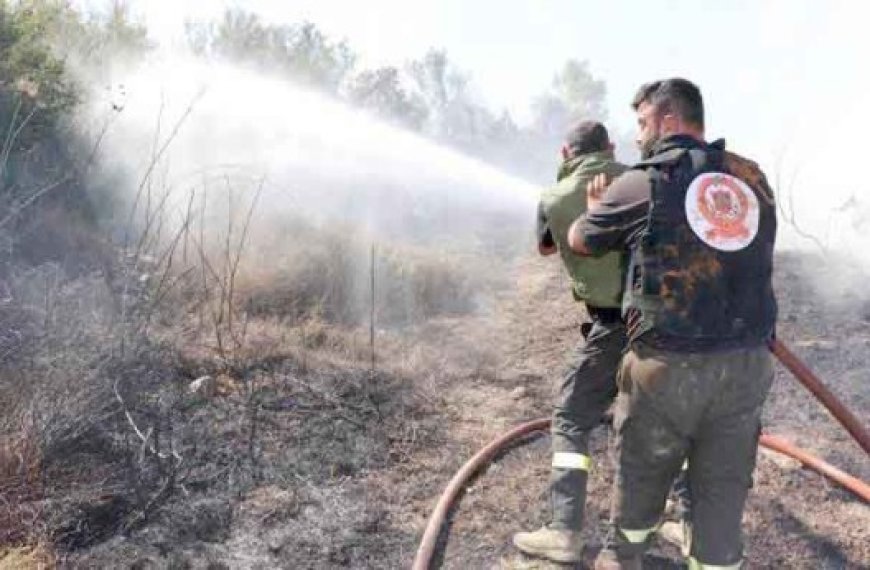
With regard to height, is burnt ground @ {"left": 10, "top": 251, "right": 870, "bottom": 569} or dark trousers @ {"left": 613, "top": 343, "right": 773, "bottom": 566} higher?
dark trousers @ {"left": 613, "top": 343, "right": 773, "bottom": 566}

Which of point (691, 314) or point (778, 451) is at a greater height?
point (691, 314)

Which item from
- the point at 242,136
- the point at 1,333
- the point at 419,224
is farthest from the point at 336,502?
the point at 419,224

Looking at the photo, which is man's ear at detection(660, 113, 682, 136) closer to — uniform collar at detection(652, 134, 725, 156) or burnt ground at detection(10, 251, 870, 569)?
uniform collar at detection(652, 134, 725, 156)

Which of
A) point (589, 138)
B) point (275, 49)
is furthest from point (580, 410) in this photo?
point (275, 49)

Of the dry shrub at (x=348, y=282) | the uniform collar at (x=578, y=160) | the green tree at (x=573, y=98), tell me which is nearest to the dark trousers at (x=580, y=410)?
the uniform collar at (x=578, y=160)

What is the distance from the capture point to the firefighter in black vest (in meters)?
2.46

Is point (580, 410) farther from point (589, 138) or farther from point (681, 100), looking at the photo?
point (681, 100)

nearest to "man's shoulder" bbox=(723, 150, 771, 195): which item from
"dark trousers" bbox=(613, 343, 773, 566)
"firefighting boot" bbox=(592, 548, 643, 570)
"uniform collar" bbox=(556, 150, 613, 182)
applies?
"dark trousers" bbox=(613, 343, 773, 566)

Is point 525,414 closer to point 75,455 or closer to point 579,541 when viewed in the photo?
point 579,541

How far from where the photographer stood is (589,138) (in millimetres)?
3377

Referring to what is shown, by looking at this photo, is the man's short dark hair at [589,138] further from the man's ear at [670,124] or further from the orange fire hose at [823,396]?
the orange fire hose at [823,396]

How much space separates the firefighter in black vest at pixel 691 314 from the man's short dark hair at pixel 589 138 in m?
0.60

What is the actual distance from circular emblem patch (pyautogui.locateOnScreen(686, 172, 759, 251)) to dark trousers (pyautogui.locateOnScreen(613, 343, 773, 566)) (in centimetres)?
39

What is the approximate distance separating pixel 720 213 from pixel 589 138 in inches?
41.4
